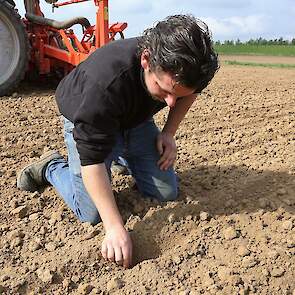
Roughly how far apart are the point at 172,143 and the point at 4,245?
0.93 m

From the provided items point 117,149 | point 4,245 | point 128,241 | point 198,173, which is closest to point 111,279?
point 128,241

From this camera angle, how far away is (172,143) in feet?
8.54

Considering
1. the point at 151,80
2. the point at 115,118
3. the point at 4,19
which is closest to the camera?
the point at 151,80

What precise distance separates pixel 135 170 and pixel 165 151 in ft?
0.61

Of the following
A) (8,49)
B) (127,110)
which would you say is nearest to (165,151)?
(127,110)

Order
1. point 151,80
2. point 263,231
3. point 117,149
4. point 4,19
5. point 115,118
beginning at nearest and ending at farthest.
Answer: point 151,80 → point 115,118 → point 263,231 → point 117,149 → point 4,19

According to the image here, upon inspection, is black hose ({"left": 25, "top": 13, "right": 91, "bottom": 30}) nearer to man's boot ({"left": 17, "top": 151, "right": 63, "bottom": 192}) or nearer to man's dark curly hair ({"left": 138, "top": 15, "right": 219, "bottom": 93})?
man's boot ({"left": 17, "top": 151, "right": 63, "bottom": 192})

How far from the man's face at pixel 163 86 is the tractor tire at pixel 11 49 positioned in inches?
126

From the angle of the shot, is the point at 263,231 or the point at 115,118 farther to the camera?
the point at 263,231

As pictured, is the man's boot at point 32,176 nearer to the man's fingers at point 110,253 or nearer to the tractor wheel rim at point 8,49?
the man's fingers at point 110,253

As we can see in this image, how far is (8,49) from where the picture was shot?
505 centimetres

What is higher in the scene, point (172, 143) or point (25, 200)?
point (172, 143)

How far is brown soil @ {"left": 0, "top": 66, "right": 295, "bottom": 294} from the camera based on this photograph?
6.57 feet

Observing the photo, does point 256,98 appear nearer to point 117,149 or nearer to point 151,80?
point 117,149
